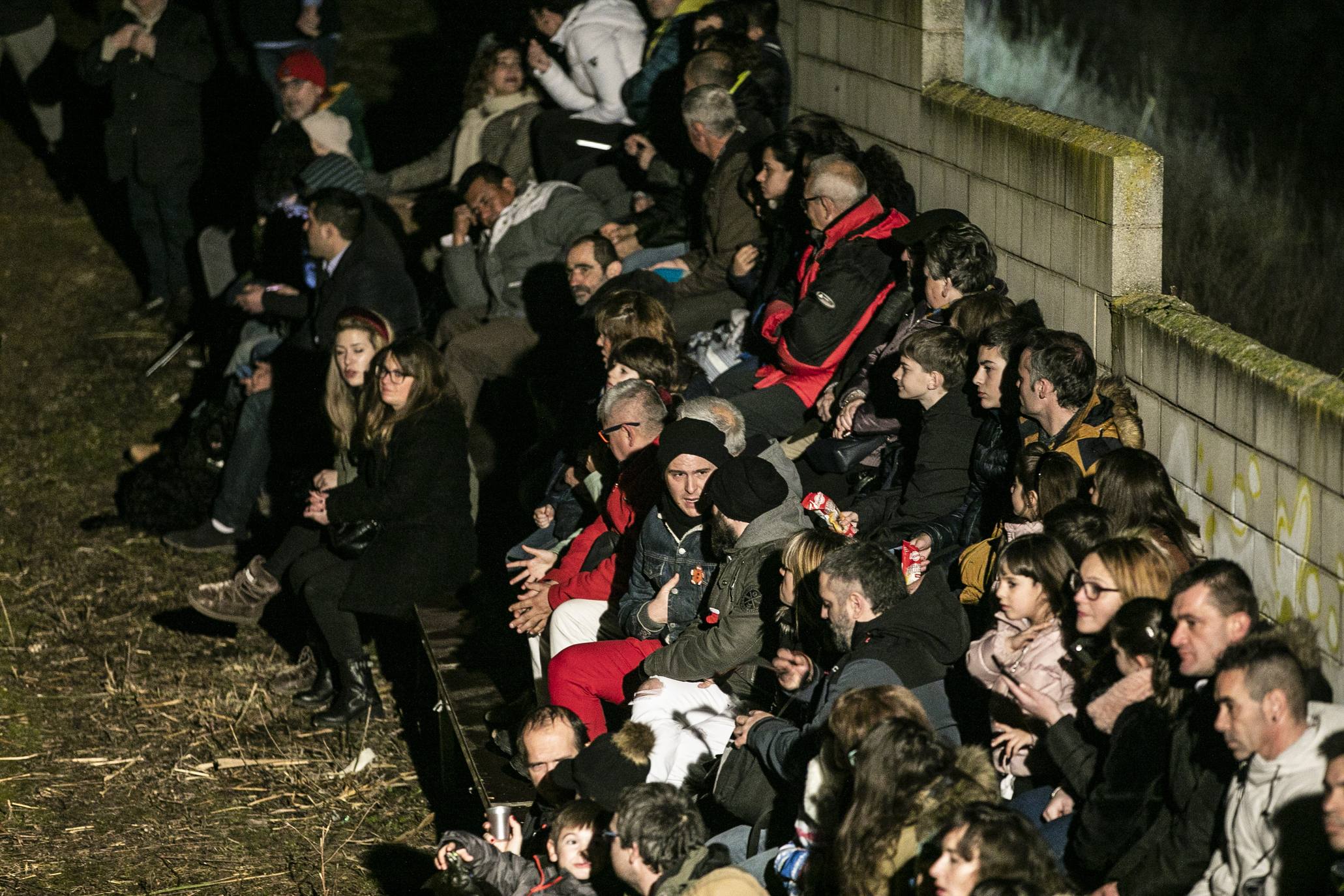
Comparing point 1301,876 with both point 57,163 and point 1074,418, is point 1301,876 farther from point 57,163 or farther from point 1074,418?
point 57,163

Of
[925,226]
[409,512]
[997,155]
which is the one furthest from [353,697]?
[997,155]

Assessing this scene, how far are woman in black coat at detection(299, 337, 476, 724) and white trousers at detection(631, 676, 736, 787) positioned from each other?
1.76 metres

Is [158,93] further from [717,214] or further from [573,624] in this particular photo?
[573,624]

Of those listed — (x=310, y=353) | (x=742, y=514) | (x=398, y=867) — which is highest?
(x=742, y=514)

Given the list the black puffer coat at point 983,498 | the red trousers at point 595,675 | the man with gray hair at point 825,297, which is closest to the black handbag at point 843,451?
the man with gray hair at point 825,297

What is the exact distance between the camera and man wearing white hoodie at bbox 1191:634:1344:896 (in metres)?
3.76

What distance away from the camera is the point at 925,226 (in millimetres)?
6797

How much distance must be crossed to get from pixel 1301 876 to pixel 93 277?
1237 centimetres

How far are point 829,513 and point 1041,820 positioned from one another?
5.94 ft

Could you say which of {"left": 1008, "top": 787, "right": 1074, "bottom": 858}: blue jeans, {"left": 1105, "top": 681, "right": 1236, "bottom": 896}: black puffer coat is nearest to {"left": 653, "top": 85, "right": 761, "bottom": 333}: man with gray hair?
{"left": 1008, "top": 787, "right": 1074, "bottom": 858}: blue jeans

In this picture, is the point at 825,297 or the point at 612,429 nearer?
the point at 612,429

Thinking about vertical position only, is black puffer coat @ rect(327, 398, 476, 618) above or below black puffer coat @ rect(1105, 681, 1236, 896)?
below

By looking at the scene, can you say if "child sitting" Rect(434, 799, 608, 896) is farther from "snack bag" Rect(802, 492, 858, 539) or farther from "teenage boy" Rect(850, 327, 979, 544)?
"teenage boy" Rect(850, 327, 979, 544)

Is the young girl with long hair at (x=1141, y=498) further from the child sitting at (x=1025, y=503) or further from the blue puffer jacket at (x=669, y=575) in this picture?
the blue puffer jacket at (x=669, y=575)
